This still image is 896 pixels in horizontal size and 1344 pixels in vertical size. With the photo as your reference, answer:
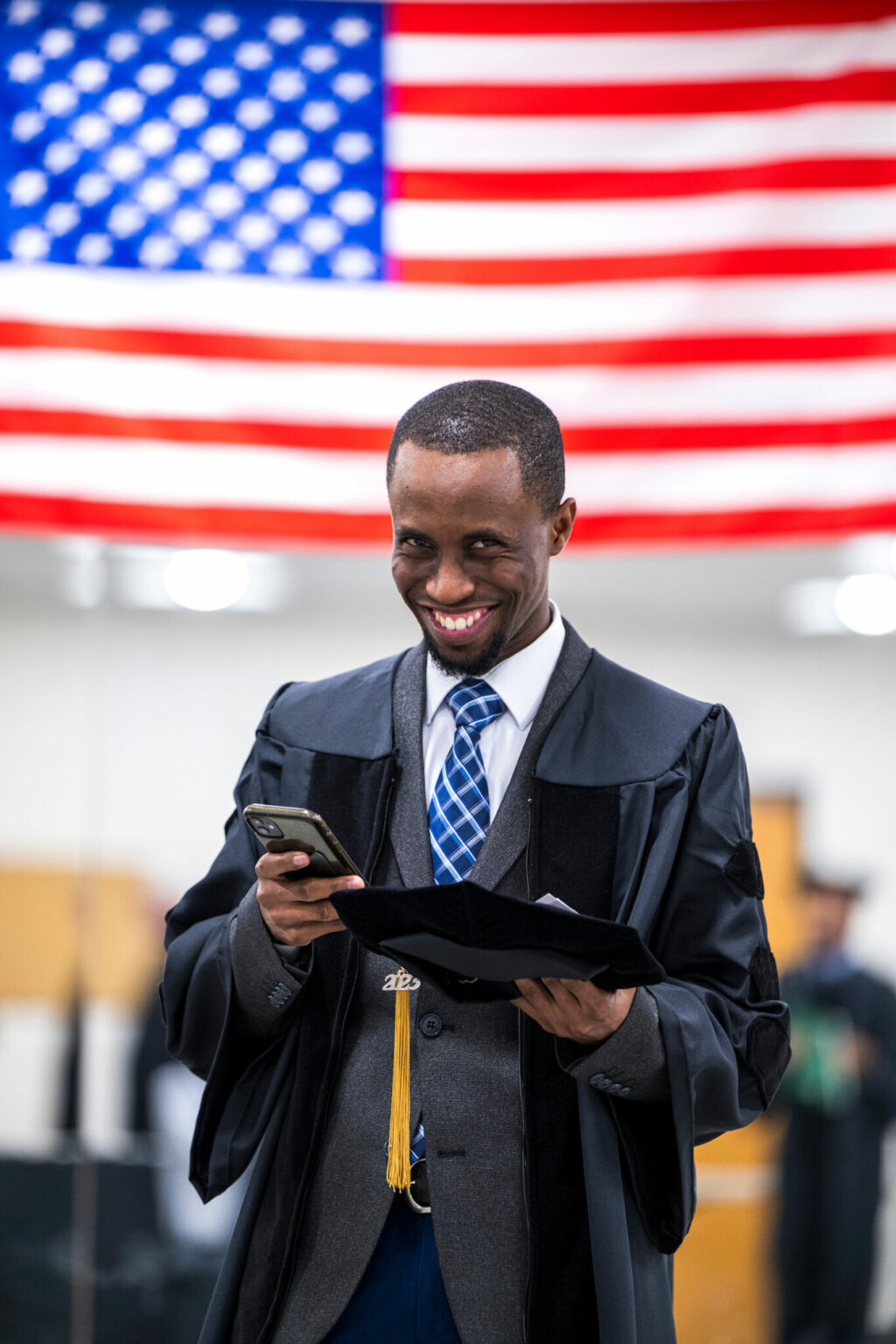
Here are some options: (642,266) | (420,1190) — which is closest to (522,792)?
(420,1190)

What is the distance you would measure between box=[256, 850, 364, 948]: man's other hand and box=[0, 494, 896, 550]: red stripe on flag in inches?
86.8

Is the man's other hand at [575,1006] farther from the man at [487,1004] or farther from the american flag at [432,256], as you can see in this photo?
the american flag at [432,256]

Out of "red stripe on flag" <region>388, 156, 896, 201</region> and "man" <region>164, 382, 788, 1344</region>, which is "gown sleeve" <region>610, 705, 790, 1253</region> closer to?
"man" <region>164, 382, 788, 1344</region>

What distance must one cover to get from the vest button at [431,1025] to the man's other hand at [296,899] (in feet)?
0.49

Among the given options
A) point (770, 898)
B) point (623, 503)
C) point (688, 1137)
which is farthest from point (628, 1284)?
point (770, 898)

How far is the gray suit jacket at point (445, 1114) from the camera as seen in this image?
137 cm

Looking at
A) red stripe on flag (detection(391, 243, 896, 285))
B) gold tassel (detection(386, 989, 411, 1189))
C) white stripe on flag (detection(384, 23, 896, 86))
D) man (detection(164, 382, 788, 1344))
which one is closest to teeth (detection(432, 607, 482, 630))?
man (detection(164, 382, 788, 1344))

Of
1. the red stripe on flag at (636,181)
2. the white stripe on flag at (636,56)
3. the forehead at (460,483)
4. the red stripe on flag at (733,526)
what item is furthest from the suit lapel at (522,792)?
the white stripe on flag at (636,56)

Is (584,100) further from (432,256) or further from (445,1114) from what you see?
(445,1114)

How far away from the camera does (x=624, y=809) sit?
1527 mm

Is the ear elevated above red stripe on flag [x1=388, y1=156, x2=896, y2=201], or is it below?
below

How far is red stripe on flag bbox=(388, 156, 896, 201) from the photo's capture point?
3.40 metres

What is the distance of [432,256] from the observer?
139 inches

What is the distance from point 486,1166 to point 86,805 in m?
2.95
